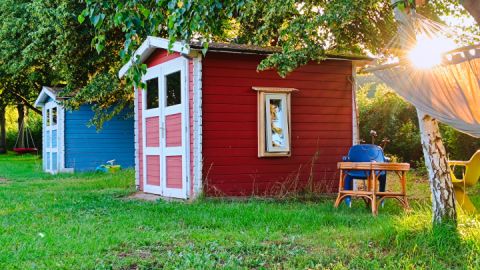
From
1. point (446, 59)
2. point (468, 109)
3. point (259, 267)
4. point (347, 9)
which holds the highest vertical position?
point (347, 9)

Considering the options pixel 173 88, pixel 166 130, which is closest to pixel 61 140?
pixel 166 130

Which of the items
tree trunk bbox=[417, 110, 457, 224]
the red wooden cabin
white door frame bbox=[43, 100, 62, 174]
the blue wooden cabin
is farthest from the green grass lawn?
white door frame bbox=[43, 100, 62, 174]

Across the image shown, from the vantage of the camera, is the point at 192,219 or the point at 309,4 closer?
the point at 192,219

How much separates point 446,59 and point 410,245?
169cm

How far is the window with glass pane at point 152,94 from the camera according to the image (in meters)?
9.98

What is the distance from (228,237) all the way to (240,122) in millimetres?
3841

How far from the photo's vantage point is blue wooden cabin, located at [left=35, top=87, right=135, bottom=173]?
53.6 ft

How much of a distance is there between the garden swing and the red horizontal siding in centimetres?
2070

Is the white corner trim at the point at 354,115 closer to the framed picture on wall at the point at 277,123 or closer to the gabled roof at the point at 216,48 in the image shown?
the gabled roof at the point at 216,48

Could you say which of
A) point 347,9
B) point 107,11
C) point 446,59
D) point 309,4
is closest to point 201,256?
point 107,11

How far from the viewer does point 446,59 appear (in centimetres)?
419

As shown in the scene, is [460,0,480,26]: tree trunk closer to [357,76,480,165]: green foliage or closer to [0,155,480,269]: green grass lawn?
[0,155,480,269]: green grass lawn

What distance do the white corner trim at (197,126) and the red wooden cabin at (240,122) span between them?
2 centimetres

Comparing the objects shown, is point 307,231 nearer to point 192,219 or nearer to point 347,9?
point 192,219
